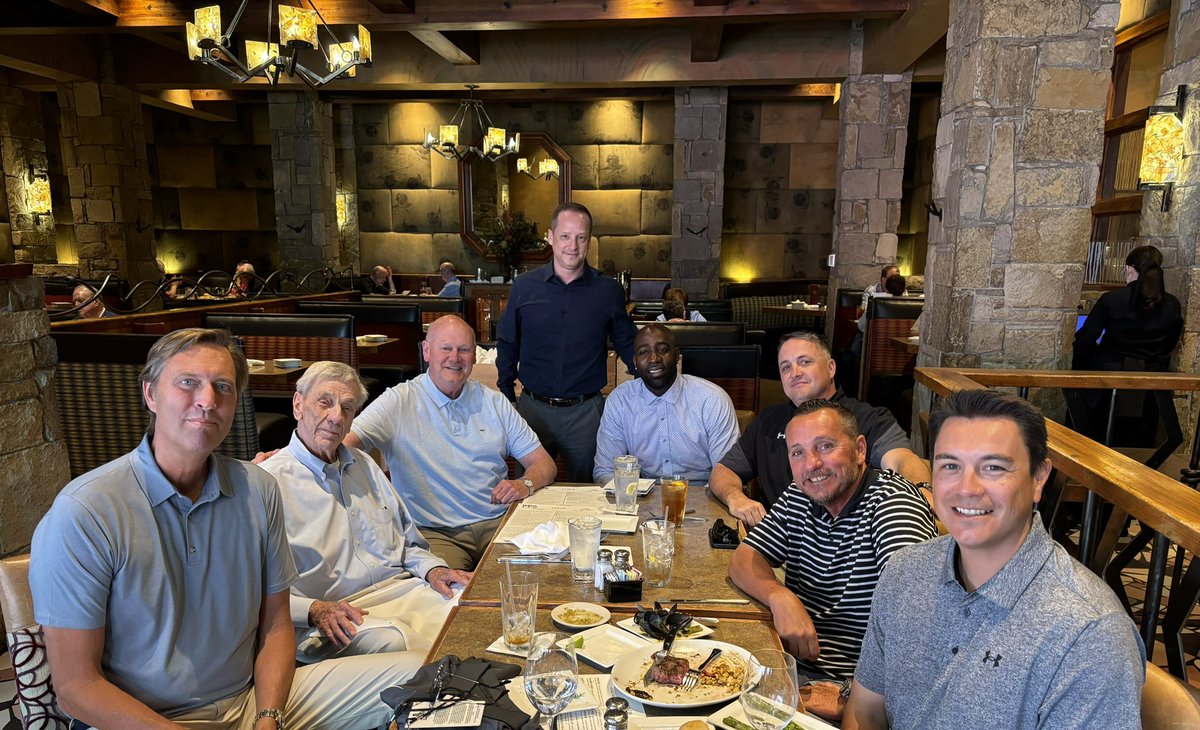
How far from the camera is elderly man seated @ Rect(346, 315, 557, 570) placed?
266cm

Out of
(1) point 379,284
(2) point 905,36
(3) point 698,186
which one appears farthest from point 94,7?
(2) point 905,36

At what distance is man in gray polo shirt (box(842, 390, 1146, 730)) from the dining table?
13.8 inches

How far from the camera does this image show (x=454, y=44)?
7.83 meters

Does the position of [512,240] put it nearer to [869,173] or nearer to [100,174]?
[869,173]

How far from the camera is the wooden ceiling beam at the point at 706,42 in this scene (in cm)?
729

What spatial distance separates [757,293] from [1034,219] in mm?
7091

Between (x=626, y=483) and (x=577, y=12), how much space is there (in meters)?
5.86

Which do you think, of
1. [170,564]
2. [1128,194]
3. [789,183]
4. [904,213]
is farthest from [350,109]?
[170,564]

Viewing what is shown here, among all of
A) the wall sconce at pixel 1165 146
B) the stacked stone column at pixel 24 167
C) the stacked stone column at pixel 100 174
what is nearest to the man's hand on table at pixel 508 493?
the wall sconce at pixel 1165 146

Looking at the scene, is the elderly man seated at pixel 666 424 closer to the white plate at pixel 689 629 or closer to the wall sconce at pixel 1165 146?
the white plate at pixel 689 629

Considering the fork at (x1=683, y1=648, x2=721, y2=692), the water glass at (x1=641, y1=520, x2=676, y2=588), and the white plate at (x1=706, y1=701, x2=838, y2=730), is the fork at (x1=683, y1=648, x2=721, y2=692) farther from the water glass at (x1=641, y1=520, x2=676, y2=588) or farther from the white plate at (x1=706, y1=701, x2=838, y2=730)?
the water glass at (x1=641, y1=520, x2=676, y2=588)

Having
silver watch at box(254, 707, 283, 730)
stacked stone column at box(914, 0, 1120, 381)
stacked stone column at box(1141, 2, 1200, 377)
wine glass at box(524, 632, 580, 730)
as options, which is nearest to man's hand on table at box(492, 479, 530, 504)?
silver watch at box(254, 707, 283, 730)

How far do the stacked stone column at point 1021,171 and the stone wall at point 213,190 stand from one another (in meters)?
11.4

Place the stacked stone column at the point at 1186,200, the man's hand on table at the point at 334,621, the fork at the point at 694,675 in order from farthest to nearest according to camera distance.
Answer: the stacked stone column at the point at 1186,200 < the man's hand on table at the point at 334,621 < the fork at the point at 694,675
